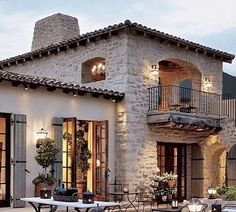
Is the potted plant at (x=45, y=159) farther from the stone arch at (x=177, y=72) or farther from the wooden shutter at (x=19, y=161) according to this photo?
the stone arch at (x=177, y=72)

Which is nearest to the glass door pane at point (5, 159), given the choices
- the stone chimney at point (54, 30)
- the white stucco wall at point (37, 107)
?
the white stucco wall at point (37, 107)

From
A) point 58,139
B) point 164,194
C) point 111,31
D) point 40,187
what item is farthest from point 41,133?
point 164,194

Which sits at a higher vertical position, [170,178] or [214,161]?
[214,161]

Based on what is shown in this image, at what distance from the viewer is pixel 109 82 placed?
52.9ft

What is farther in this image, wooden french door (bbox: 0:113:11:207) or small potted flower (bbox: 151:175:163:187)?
small potted flower (bbox: 151:175:163:187)

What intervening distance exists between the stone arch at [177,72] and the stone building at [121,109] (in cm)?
4

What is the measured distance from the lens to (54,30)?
19594 millimetres

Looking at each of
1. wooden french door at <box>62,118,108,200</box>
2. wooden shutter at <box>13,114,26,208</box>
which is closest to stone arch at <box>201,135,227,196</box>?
wooden french door at <box>62,118,108,200</box>

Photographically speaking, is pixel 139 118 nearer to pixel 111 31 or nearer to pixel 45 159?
pixel 111 31

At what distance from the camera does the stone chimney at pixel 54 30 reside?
1944 centimetres

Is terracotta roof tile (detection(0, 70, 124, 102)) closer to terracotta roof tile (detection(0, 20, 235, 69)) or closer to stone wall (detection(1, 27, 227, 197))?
stone wall (detection(1, 27, 227, 197))

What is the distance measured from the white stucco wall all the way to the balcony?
6.21 ft

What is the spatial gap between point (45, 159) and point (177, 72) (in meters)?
8.14

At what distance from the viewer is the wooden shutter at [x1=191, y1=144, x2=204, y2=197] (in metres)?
17.7
